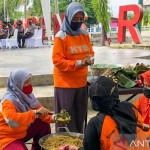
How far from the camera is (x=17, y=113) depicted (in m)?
2.97

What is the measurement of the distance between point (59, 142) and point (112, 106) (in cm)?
107

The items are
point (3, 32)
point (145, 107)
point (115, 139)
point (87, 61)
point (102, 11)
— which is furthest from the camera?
point (102, 11)

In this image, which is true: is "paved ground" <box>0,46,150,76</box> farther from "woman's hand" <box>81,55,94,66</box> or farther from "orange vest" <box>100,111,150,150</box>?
"orange vest" <box>100,111,150,150</box>

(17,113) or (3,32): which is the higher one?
(3,32)

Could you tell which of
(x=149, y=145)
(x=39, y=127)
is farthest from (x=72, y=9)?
(x=149, y=145)

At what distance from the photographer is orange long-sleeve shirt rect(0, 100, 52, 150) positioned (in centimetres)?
295

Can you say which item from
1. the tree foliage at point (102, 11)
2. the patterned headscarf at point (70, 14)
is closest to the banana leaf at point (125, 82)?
the patterned headscarf at point (70, 14)

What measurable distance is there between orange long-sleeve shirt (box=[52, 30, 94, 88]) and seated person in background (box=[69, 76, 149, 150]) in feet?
5.04

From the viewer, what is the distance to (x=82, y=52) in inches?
146

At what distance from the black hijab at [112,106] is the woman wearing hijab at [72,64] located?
4.86ft

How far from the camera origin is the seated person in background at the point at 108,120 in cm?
201

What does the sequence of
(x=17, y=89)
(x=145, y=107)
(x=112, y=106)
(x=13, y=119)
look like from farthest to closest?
1. (x=145, y=107)
2. (x=17, y=89)
3. (x=13, y=119)
4. (x=112, y=106)

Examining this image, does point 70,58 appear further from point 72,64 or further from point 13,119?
point 13,119

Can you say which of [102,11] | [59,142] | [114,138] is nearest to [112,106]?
[114,138]
